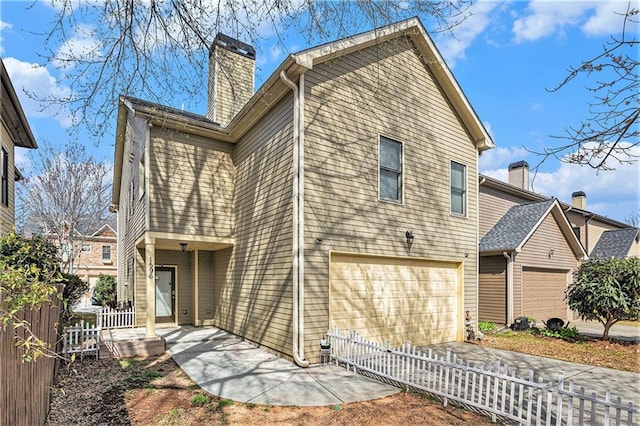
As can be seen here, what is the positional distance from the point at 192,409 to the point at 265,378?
5.56ft

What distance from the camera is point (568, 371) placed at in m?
7.80

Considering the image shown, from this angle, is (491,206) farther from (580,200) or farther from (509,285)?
(580,200)

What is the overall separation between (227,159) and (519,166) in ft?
54.0

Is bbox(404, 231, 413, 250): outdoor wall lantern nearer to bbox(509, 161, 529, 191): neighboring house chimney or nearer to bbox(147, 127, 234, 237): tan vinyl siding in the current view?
bbox(147, 127, 234, 237): tan vinyl siding

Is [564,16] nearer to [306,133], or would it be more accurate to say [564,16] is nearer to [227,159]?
[306,133]

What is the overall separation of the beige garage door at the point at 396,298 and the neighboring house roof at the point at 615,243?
53.2 ft

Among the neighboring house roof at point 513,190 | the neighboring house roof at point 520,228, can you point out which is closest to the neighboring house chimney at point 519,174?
the neighboring house roof at point 513,190

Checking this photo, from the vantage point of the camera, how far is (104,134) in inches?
210

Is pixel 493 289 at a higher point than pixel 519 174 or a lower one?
lower

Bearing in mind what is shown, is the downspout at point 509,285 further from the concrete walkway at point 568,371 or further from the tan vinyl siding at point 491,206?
the concrete walkway at point 568,371

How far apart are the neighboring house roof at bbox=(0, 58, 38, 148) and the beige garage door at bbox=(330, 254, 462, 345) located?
8.84m

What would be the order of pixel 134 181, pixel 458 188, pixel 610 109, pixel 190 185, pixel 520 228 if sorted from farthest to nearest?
pixel 520 228, pixel 134 181, pixel 458 188, pixel 190 185, pixel 610 109

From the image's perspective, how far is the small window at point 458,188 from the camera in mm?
11531

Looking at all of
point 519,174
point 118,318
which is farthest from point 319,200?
point 519,174
